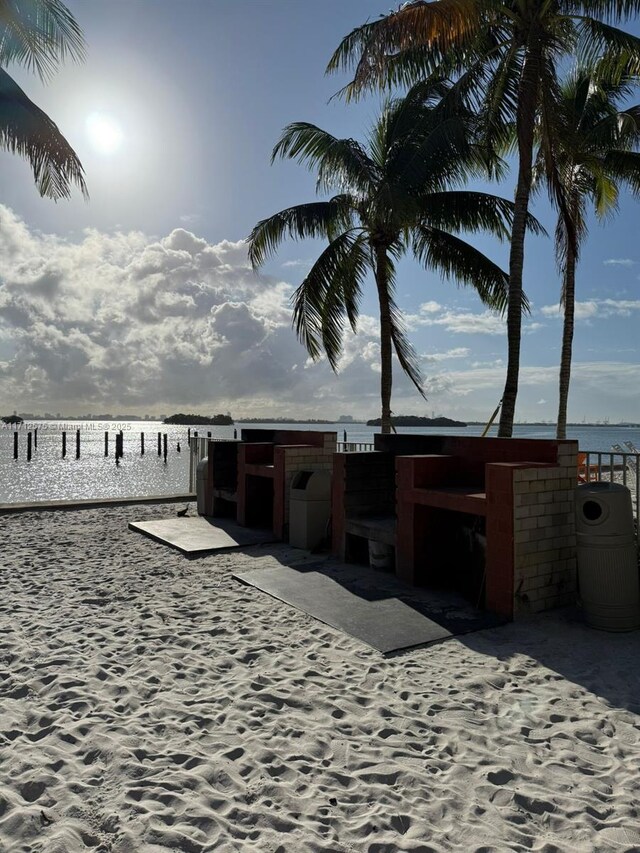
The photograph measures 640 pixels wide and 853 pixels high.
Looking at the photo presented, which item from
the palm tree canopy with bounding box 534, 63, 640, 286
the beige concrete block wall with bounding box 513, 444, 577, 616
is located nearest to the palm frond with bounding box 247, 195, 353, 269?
the palm tree canopy with bounding box 534, 63, 640, 286

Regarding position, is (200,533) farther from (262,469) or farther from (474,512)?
(474,512)

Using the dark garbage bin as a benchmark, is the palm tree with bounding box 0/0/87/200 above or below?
above

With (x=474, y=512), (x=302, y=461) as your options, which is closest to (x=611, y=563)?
(x=474, y=512)

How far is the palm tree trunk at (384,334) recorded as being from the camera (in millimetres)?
11953

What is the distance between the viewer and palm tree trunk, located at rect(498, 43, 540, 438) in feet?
27.9

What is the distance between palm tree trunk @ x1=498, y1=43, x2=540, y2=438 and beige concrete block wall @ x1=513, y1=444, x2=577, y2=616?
4.07 m

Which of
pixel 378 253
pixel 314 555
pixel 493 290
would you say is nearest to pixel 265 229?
pixel 378 253

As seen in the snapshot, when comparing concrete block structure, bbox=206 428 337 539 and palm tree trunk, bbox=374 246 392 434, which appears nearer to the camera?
Result: concrete block structure, bbox=206 428 337 539

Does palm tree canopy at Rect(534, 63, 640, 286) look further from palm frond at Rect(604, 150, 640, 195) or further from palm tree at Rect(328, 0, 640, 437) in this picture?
palm tree at Rect(328, 0, 640, 437)

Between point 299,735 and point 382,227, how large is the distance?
10.1 meters

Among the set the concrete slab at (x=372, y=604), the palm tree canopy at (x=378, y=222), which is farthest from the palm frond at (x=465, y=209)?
the concrete slab at (x=372, y=604)

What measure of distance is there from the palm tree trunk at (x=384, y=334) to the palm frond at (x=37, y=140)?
611 centimetres

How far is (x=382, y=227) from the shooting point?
37.1 feet

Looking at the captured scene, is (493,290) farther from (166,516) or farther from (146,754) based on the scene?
(146,754)
